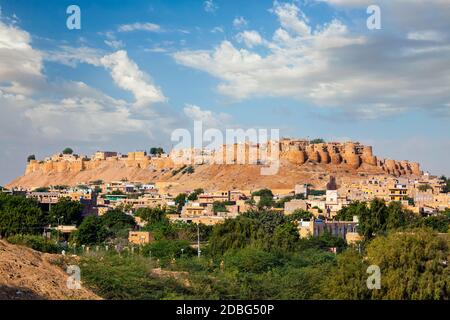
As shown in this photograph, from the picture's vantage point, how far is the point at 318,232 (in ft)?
104

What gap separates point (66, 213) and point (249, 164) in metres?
40.5

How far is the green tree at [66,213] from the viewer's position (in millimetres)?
39125

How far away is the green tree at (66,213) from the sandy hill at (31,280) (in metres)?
24.3

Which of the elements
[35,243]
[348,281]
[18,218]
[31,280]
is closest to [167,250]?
[35,243]

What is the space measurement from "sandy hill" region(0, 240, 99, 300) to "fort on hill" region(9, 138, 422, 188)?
192ft

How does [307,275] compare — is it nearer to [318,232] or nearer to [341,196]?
[318,232]

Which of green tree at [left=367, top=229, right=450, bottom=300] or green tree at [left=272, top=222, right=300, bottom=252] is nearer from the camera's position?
green tree at [left=367, top=229, right=450, bottom=300]

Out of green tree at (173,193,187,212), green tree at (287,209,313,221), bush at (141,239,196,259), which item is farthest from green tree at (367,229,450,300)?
green tree at (173,193,187,212)

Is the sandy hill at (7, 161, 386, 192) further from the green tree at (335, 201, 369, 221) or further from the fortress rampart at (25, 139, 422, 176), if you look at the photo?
the green tree at (335, 201, 369, 221)

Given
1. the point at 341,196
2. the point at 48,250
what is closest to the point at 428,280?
the point at 48,250

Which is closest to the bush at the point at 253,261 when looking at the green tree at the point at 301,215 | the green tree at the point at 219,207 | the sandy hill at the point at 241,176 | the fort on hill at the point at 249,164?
the green tree at the point at 301,215

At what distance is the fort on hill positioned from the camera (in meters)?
77.1
